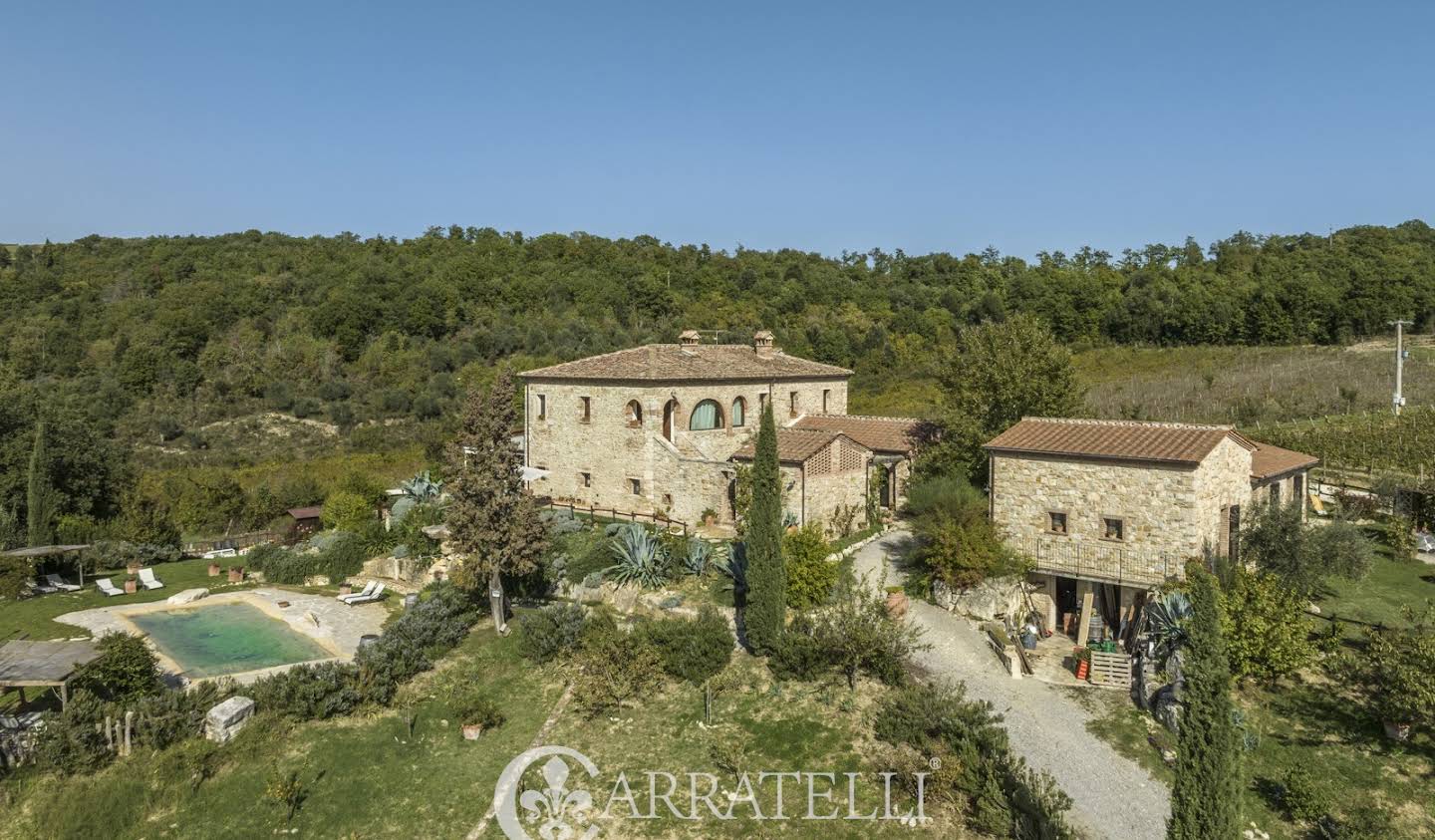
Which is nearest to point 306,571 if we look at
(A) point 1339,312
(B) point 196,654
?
(B) point 196,654

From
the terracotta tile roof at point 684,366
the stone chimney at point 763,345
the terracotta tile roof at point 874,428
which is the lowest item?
the terracotta tile roof at point 874,428

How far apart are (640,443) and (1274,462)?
59.7 ft

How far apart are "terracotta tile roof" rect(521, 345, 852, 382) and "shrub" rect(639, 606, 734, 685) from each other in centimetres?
1031

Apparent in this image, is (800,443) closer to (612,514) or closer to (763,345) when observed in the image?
(612,514)

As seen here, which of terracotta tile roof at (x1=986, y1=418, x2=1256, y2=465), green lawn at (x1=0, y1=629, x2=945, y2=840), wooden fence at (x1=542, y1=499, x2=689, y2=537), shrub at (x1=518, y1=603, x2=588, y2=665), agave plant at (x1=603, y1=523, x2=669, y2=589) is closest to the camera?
green lawn at (x1=0, y1=629, x2=945, y2=840)

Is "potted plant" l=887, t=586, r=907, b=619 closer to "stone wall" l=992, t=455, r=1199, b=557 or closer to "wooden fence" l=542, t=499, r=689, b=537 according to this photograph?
"stone wall" l=992, t=455, r=1199, b=557

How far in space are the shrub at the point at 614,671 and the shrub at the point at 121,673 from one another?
313 inches

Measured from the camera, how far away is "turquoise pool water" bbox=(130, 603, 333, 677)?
18.3 m

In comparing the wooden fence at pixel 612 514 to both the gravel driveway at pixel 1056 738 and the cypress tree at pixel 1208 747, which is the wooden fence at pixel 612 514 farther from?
the cypress tree at pixel 1208 747

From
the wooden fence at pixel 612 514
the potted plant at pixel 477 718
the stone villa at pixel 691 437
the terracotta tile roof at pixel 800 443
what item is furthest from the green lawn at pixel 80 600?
the terracotta tile roof at pixel 800 443

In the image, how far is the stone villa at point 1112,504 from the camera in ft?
61.1

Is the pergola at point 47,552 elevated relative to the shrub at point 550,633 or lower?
elevated

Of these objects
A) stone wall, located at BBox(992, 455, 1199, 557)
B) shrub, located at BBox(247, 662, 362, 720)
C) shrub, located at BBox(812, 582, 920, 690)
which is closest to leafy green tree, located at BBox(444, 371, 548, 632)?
shrub, located at BBox(247, 662, 362, 720)

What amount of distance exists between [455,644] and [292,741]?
444 cm
